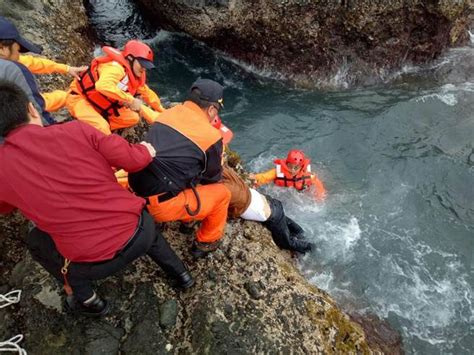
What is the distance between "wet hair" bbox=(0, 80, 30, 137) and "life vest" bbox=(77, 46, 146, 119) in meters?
2.31

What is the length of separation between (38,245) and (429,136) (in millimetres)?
8920

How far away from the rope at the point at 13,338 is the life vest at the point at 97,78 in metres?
2.37

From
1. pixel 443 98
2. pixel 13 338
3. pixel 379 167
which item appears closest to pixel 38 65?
pixel 13 338

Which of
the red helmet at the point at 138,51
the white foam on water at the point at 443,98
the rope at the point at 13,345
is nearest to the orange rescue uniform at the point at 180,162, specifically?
the red helmet at the point at 138,51

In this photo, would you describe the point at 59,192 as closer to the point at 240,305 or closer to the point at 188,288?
the point at 188,288

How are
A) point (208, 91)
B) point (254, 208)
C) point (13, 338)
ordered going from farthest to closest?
1. point (254, 208)
2. point (208, 91)
3. point (13, 338)

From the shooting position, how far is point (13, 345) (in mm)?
3918

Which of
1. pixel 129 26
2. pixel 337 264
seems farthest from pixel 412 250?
pixel 129 26

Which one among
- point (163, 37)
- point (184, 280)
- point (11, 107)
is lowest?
point (163, 37)

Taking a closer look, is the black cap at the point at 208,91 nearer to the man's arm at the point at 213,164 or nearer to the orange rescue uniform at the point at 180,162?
the orange rescue uniform at the point at 180,162

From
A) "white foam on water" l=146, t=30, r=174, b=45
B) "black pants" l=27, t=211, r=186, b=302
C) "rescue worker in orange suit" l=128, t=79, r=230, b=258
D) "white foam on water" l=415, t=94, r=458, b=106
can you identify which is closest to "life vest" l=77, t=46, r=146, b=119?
"rescue worker in orange suit" l=128, t=79, r=230, b=258

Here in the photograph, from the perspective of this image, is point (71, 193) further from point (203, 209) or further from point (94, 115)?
point (94, 115)

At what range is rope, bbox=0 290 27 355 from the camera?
381cm

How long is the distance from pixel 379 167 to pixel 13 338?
768 centimetres
